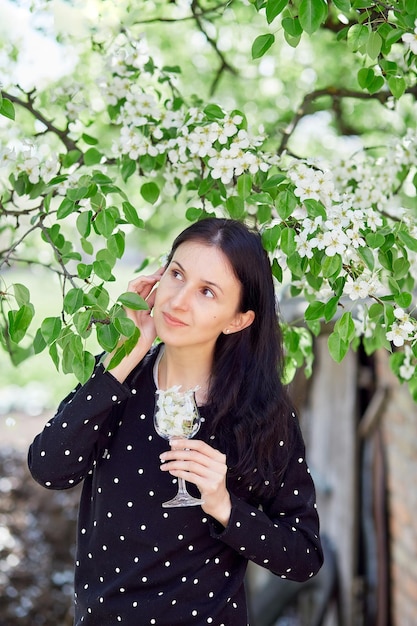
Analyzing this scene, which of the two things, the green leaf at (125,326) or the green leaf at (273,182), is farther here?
the green leaf at (273,182)

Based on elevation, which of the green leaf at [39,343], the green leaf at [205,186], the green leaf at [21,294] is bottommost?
the green leaf at [39,343]

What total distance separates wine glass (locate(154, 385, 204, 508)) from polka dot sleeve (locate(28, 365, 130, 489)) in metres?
0.12

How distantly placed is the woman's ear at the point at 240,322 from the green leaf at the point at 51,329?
46cm

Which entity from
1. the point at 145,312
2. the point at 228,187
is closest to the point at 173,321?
the point at 145,312

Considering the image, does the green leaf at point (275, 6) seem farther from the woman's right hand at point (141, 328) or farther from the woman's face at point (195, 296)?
the woman's right hand at point (141, 328)

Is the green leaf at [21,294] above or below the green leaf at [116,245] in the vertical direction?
below

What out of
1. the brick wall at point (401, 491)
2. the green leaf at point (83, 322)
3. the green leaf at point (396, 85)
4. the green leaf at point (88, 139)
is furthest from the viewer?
the brick wall at point (401, 491)

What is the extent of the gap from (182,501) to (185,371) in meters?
0.35

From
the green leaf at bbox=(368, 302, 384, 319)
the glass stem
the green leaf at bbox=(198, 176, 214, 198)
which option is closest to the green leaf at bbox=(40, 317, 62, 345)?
the glass stem

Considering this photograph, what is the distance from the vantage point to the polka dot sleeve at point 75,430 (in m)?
1.96

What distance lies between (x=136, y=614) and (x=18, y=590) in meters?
3.56

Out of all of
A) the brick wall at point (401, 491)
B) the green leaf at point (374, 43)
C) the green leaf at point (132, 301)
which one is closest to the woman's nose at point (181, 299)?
the green leaf at point (132, 301)

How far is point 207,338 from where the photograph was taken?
205 centimetres

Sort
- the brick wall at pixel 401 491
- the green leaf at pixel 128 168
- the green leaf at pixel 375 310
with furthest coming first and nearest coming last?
the brick wall at pixel 401 491 < the green leaf at pixel 128 168 < the green leaf at pixel 375 310
